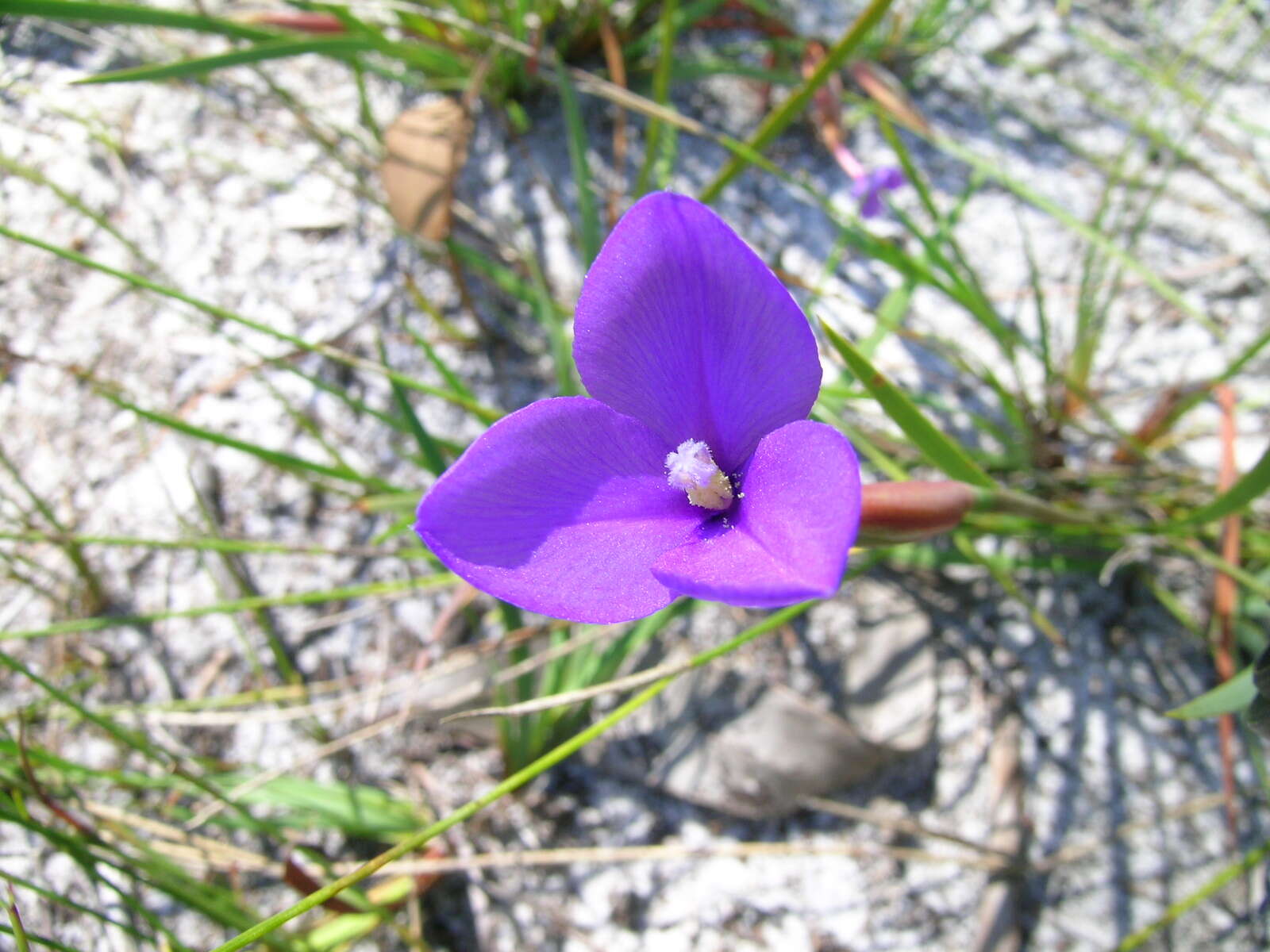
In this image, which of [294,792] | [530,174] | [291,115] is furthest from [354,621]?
[291,115]

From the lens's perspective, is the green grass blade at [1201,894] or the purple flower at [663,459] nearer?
the purple flower at [663,459]

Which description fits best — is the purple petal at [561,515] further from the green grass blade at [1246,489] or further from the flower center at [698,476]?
the green grass blade at [1246,489]

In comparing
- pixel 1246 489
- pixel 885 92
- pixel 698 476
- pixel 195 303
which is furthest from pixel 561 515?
pixel 885 92

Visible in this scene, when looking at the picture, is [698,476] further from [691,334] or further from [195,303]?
[195,303]

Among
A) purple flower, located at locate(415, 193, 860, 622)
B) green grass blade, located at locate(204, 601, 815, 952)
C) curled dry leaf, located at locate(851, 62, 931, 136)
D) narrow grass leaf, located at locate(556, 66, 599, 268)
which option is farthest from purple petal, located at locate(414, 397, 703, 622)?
curled dry leaf, located at locate(851, 62, 931, 136)

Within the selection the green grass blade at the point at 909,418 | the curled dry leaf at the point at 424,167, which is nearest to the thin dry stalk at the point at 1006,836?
the green grass blade at the point at 909,418
